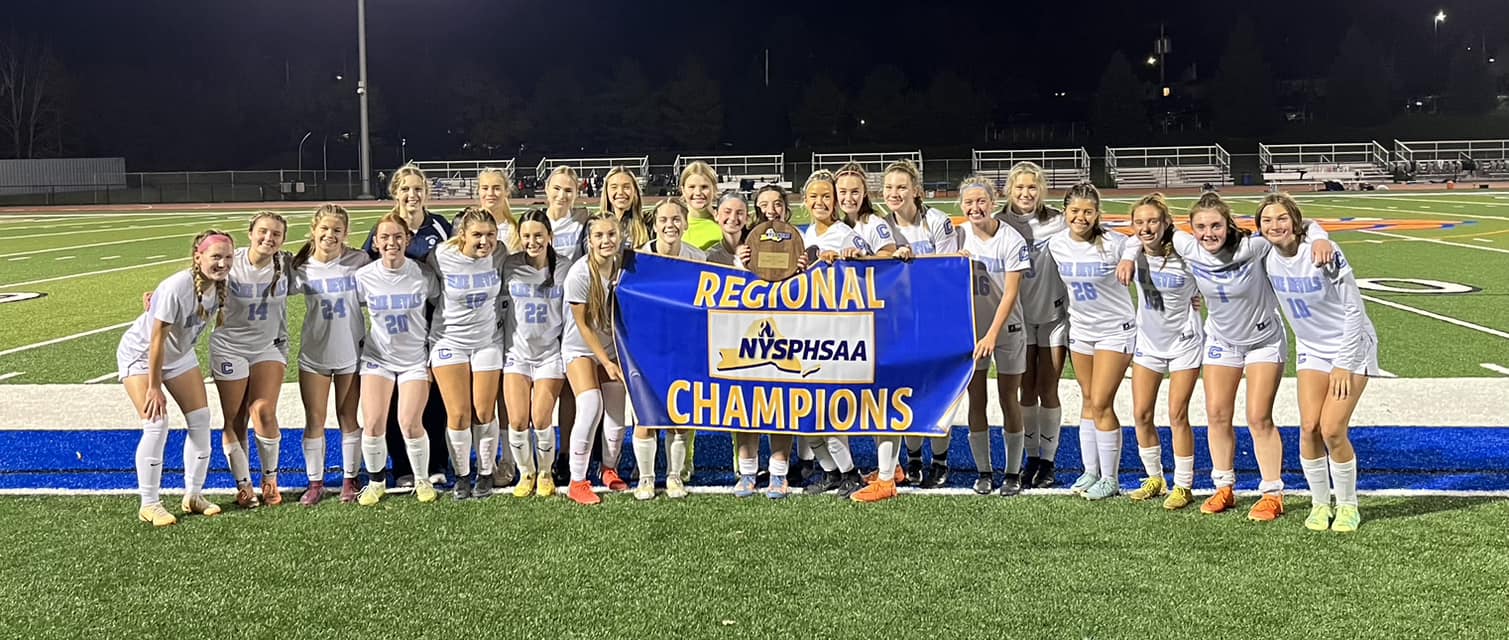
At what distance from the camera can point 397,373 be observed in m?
5.27

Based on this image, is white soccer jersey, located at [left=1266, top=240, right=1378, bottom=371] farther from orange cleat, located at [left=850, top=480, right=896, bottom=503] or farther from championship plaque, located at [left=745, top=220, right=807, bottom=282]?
championship plaque, located at [left=745, top=220, right=807, bottom=282]

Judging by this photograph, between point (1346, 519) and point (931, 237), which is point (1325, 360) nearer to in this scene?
point (1346, 519)

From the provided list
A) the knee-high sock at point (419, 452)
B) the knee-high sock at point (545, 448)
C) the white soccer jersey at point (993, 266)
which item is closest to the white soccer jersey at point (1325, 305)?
the white soccer jersey at point (993, 266)

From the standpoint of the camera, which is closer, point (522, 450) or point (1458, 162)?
point (522, 450)

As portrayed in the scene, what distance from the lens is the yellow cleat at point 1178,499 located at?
5039mm

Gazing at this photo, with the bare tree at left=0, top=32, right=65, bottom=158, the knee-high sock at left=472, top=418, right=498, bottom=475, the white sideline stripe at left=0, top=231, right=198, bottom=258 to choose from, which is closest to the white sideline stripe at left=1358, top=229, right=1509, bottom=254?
the knee-high sock at left=472, top=418, right=498, bottom=475

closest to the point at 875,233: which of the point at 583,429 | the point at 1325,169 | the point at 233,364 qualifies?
the point at 583,429

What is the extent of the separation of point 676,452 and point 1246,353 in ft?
8.45

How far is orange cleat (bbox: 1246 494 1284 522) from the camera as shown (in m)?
4.87

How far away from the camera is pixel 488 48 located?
116438 millimetres

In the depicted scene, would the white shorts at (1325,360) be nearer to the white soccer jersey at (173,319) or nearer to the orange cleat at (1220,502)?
the orange cleat at (1220,502)

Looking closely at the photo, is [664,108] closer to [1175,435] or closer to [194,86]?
[194,86]

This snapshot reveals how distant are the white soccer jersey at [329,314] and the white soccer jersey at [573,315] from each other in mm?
971

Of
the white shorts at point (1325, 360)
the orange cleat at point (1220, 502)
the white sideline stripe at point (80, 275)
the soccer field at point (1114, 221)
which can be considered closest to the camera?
the white shorts at point (1325, 360)
